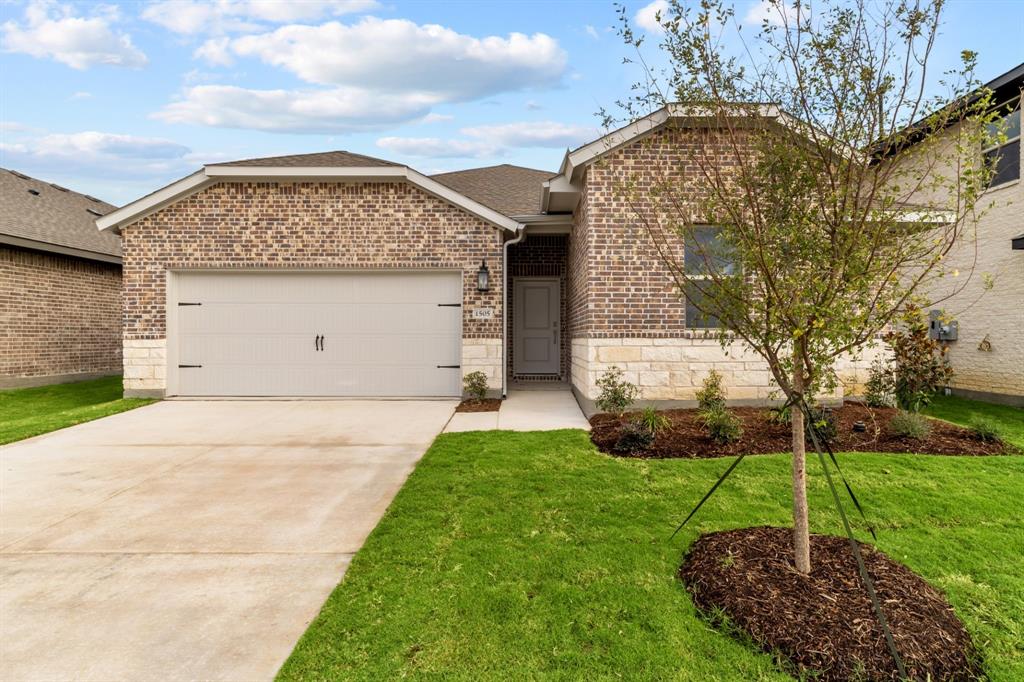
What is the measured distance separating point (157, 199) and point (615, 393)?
885cm

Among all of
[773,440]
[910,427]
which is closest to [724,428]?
[773,440]

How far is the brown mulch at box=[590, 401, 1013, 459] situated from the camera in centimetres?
596

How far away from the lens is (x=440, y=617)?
109 inches

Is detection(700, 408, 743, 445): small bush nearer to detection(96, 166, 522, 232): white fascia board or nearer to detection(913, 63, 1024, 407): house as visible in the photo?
detection(96, 166, 522, 232): white fascia board

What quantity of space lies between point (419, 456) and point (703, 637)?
3.98 meters

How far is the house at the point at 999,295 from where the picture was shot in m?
9.58

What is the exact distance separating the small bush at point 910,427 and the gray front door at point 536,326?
6.95 metres

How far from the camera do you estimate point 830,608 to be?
2.70 metres

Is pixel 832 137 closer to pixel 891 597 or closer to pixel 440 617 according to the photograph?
pixel 891 597

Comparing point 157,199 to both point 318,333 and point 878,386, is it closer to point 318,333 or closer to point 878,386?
point 318,333

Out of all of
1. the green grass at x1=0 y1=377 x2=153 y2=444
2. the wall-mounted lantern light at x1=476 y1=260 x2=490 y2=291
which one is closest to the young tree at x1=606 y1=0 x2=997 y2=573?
the wall-mounted lantern light at x1=476 y1=260 x2=490 y2=291

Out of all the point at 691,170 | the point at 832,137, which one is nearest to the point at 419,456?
the point at 832,137

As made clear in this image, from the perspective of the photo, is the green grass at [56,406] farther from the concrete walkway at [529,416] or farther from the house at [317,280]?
the concrete walkway at [529,416]

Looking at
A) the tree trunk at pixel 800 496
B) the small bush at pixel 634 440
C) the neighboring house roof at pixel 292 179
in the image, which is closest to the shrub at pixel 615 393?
the small bush at pixel 634 440
